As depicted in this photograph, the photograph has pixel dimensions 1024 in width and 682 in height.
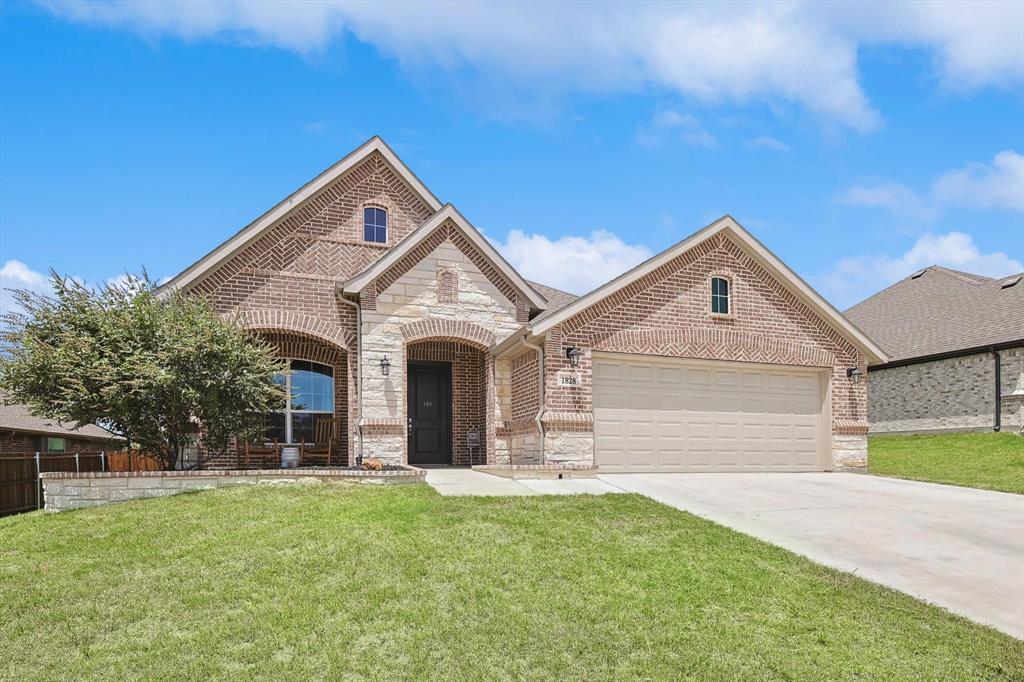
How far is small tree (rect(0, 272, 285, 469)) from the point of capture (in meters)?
11.6

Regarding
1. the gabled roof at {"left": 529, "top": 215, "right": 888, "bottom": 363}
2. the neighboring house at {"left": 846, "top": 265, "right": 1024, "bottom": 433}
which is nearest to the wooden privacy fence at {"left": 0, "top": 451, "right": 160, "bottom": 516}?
the gabled roof at {"left": 529, "top": 215, "right": 888, "bottom": 363}

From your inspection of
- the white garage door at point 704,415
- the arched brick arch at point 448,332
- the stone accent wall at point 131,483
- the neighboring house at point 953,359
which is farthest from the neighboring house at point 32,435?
the neighboring house at point 953,359

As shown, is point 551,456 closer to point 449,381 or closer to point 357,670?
point 449,381

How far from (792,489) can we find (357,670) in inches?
380

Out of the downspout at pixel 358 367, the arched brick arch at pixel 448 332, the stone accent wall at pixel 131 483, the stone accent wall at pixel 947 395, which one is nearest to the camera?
the stone accent wall at pixel 131 483

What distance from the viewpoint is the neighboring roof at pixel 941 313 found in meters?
23.9

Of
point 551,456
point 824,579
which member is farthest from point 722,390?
point 824,579

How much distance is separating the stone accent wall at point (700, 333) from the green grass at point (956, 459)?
7.71 ft

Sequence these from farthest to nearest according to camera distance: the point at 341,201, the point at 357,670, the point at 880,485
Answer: the point at 341,201 < the point at 880,485 < the point at 357,670

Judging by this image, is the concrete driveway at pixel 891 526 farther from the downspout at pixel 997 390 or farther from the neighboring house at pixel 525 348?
the downspout at pixel 997 390

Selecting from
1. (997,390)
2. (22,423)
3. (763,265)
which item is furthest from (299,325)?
(997,390)

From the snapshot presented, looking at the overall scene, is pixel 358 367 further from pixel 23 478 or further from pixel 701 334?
pixel 701 334

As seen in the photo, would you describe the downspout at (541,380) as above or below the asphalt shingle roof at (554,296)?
below

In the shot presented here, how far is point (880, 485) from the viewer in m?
14.1
